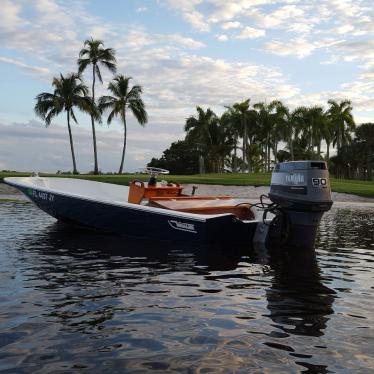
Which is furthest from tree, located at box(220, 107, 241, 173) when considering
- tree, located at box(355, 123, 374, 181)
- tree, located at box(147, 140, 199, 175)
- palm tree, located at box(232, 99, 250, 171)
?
tree, located at box(355, 123, 374, 181)

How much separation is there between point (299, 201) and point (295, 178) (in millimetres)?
528

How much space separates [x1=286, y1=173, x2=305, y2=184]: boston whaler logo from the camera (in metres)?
10.1

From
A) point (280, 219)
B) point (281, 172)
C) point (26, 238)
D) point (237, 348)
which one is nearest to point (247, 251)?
point (280, 219)

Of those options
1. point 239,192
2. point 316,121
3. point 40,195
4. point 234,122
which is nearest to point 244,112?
point 234,122

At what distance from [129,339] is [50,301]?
169 centimetres

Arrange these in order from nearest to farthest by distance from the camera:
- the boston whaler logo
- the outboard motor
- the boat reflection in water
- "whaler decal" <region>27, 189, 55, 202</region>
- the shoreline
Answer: the boat reflection in water < the outboard motor < the boston whaler logo < "whaler decal" <region>27, 189, 55, 202</region> < the shoreline

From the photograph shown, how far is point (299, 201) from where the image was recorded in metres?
10.0

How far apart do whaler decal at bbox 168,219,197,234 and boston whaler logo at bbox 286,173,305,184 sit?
234 cm

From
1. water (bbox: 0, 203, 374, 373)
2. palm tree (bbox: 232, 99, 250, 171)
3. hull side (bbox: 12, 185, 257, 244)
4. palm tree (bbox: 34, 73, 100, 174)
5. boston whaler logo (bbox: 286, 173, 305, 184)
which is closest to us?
water (bbox: 0, 203, 374, 373)

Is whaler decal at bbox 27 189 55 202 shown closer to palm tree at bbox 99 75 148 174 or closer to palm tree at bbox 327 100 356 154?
palm tree at bbox 99 75 148 174

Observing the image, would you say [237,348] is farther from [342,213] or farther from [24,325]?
[342,213]

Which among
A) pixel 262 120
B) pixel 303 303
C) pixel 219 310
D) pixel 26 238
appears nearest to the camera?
pixel 219 310

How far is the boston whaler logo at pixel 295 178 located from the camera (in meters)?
10.1

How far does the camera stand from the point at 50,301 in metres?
6.12
